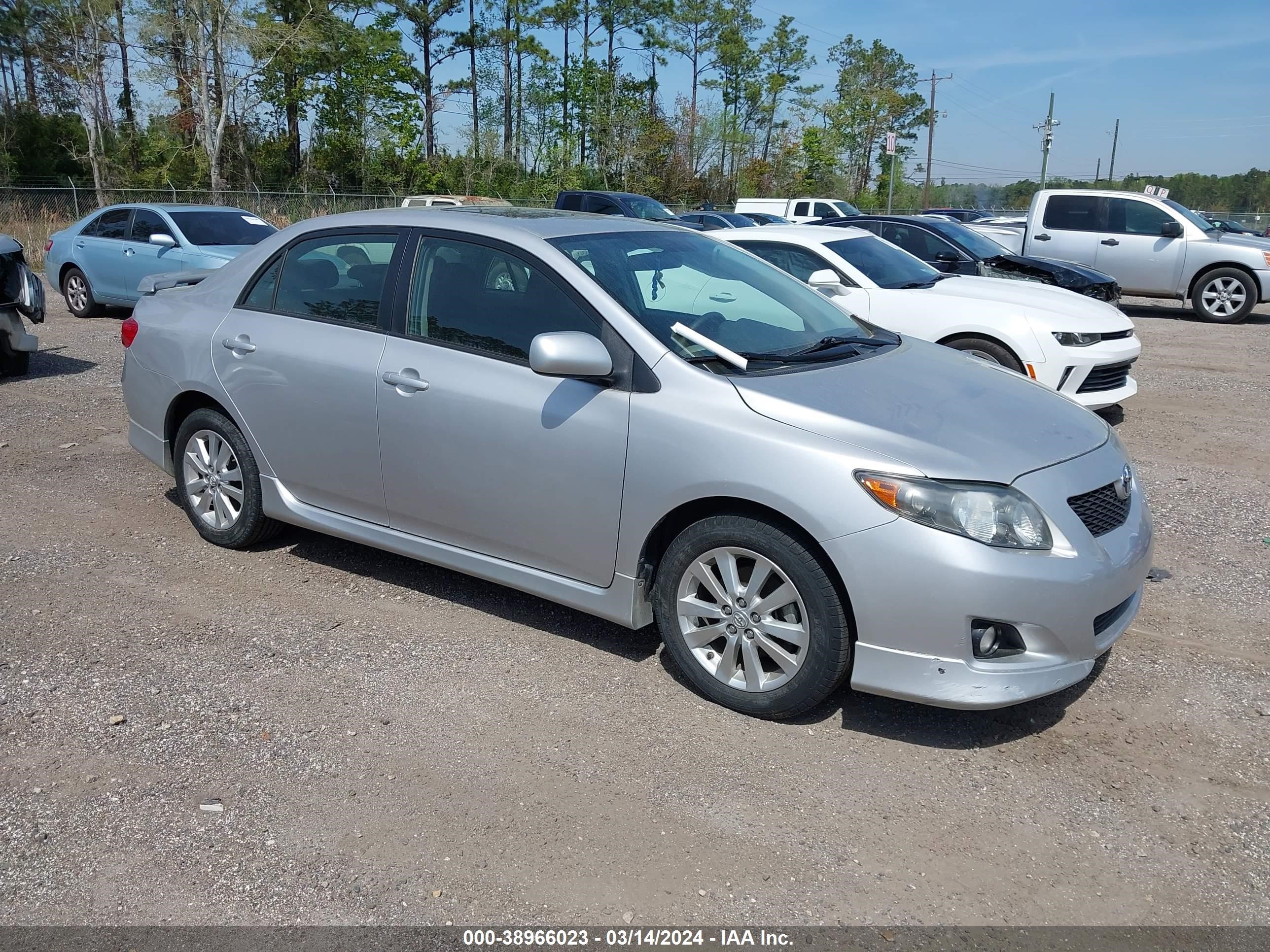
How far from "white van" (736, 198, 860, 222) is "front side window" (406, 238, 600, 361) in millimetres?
23267

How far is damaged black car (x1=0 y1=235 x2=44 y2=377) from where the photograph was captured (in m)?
9.72

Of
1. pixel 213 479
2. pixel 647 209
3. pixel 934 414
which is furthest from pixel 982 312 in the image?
pixel 647 209

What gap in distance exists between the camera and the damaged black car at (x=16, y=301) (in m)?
9.72

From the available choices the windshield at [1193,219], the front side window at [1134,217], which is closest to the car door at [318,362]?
the front side window at [1134,217]

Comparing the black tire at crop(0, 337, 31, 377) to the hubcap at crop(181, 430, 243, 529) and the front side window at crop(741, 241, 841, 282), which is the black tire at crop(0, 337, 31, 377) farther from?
the front side window at crop(741, 241, 841, 282)

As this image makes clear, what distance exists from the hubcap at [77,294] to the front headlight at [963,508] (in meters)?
14.8

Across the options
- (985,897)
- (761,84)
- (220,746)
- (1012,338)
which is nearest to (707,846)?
(985,897)

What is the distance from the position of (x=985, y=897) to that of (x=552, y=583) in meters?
1.99

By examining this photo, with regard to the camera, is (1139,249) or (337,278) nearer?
(337,278)

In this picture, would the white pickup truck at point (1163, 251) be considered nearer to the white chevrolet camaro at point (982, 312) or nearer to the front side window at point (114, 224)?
the white chevrolet camaro at point (982, 312)

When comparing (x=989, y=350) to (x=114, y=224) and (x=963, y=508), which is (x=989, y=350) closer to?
(x=963, y=508)

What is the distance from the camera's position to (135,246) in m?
14.2

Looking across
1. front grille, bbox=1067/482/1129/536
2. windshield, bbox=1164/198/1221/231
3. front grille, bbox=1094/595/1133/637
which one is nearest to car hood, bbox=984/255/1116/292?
windshield, bbox=1164/198/1221/231

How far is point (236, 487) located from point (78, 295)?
1192 centimetres
